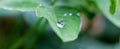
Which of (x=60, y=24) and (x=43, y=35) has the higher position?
(x=60, y=24)

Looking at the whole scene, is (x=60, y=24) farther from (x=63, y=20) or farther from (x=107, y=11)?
(x=107, y=11)

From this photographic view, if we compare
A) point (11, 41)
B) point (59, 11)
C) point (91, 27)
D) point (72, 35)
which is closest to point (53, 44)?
point (11, 41)

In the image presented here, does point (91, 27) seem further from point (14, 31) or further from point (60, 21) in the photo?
point (60, 21)

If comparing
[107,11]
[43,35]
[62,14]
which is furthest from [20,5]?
[43,35]

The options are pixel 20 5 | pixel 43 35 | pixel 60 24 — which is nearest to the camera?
pixel 60 24

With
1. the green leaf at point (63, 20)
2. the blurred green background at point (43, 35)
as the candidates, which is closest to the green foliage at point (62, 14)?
the green leaf at point (63, 20)

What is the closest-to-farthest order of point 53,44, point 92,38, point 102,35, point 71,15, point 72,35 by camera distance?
point 72,35
point 71,15
point 53,44
point 92,38
point 102,35

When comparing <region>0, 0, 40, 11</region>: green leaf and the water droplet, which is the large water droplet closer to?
the water droplet

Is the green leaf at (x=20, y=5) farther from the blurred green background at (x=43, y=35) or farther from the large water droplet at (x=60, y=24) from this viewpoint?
the blurred green background at (x=43, y=35)
